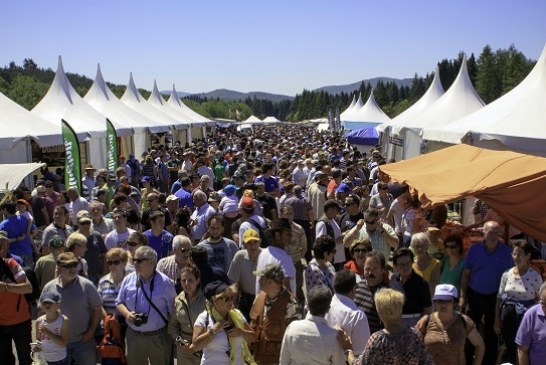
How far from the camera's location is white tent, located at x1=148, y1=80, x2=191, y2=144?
109ft

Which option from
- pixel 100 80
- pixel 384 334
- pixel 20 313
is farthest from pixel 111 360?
pixel 100 80

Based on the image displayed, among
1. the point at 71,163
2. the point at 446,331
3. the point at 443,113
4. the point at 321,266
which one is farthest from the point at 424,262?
the point at 443,113

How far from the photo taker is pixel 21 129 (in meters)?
13.2

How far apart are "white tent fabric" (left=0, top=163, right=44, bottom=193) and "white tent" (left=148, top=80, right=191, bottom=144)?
22616 millimetres

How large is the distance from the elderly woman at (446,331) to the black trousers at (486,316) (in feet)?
4.86

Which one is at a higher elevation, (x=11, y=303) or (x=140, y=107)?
(x=140, y=107)

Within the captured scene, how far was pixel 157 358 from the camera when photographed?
4.50 metres

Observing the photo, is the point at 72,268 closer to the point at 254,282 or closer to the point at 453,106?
the point at 254,282

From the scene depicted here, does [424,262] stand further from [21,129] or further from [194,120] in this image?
[194,120]

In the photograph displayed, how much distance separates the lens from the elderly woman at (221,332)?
3.85 meters

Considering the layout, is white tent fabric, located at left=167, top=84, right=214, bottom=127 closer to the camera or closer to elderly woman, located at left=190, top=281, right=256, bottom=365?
the camera

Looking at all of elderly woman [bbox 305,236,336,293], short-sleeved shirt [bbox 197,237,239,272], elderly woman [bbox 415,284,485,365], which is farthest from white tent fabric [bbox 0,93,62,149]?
elderly woman [bbox 415,284,485,365]

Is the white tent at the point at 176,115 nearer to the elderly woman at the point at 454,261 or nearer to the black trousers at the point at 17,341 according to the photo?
the black trousers at the point at 17,341

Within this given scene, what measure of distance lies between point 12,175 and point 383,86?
325 feet
